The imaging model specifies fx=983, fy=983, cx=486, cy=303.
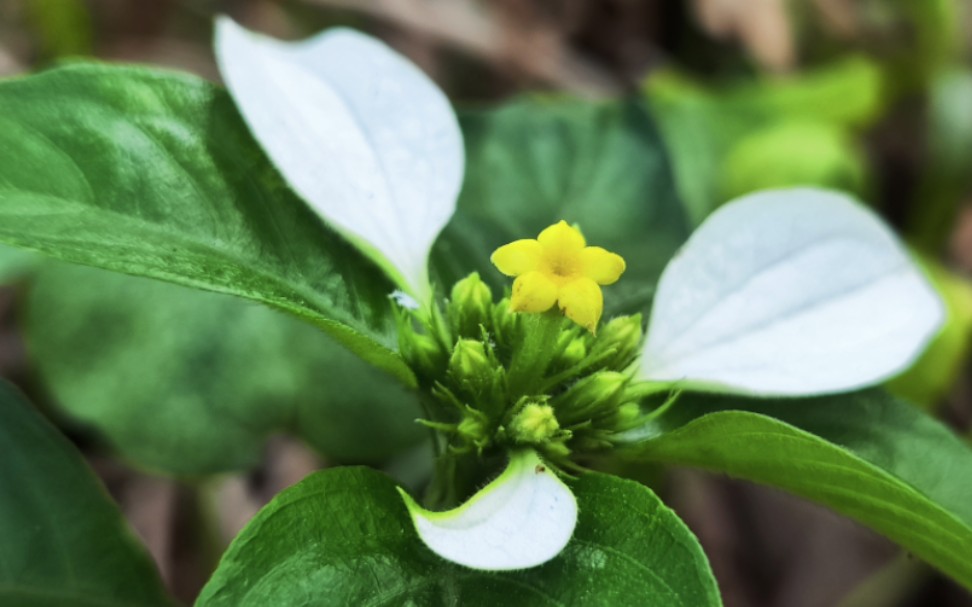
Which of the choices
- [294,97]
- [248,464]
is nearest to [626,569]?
[294,97]

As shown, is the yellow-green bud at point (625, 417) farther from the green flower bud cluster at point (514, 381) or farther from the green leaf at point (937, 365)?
the green leaf at point (937, 365)

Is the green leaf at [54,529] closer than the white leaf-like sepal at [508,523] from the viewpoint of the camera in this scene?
No

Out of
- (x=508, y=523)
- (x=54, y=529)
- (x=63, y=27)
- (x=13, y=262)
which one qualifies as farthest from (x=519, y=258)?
(x=63, y=27)


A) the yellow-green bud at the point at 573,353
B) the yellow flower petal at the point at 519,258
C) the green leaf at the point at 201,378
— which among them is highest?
the yellow flower petal at the point at 519,258

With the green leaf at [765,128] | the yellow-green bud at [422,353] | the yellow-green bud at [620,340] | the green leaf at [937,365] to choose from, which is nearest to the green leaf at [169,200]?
the yellow-green bud at [422,353]

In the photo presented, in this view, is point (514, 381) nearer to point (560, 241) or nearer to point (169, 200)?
point (560, 241)

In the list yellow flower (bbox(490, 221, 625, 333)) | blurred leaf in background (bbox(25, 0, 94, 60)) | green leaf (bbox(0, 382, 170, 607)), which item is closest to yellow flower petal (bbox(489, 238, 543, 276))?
yellow flower (bbox(490, 221, 625, 333))
